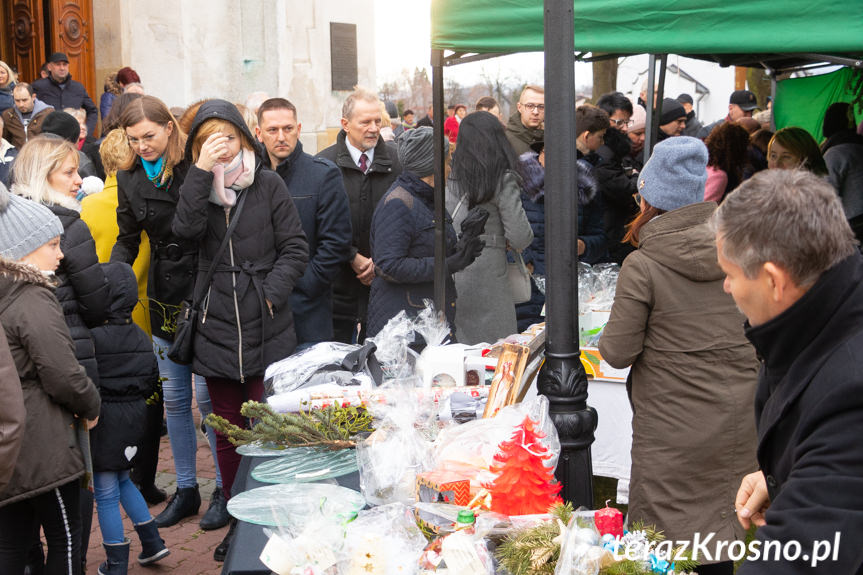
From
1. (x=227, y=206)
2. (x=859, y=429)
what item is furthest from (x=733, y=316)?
(x=227, y=206)

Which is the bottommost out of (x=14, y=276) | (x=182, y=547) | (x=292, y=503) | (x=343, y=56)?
(x=182, y=547)

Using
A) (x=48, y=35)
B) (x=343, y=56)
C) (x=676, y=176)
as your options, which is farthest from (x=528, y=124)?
(x=48, y=35)

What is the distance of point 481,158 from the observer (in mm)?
4879

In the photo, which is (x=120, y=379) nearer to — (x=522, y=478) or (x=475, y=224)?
(x=475, y=224)

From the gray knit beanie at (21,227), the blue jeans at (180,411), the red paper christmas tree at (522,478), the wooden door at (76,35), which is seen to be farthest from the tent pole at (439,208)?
the wooden door at (76,35)

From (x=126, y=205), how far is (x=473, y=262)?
192cm

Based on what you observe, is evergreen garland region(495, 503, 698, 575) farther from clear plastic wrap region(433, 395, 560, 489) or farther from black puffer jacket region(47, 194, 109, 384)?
black puffer jacket region(47, 194, 109, 384)

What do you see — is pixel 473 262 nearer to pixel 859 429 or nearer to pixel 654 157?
pixel 654 157

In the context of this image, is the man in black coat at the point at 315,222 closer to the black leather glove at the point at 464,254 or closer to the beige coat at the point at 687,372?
the black leather glove at the point at 464,254

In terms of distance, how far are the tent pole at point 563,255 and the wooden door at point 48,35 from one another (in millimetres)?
9595

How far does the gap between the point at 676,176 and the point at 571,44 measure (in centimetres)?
76

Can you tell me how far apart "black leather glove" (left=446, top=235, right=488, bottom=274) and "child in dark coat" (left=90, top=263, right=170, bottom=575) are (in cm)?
160

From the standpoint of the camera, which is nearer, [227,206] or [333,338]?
[227,206]

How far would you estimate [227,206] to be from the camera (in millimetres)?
4328
